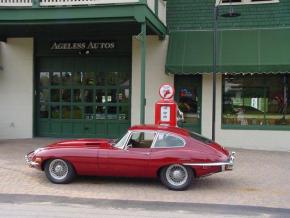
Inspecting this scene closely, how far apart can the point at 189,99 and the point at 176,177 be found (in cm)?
739

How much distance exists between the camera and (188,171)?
9219 mm

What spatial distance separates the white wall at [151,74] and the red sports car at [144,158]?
22.3 ft

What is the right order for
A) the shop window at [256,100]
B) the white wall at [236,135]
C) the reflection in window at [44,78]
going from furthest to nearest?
1. the reflection in window at [44,78]
2. the shop window at [256,100]
3. the white wall at [236,135]

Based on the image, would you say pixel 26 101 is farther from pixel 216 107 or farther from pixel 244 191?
pixel 244 191

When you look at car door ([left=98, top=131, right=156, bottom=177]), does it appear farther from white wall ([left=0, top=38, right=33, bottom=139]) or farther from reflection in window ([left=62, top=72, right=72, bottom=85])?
white wall ([left=0, top=38, right=33, bottom=139])

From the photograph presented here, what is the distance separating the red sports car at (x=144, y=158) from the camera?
915 cm

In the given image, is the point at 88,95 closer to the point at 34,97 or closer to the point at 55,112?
the point at 55,112

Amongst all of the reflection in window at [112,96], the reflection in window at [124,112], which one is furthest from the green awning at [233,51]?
the reflection in window at [112,96]

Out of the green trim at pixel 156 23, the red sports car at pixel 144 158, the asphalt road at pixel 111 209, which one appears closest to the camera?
the asphalt road at pixel 111 209

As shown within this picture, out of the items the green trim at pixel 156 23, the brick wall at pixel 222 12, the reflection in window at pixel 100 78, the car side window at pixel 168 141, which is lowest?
the car side window at pixel 168 141

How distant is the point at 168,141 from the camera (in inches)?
372

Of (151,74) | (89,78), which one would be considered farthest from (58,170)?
(89,78)

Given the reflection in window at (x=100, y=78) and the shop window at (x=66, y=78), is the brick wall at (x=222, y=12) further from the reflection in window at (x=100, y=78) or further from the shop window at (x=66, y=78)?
the shop window at (x=66, y=78)

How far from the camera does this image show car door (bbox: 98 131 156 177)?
926cm
